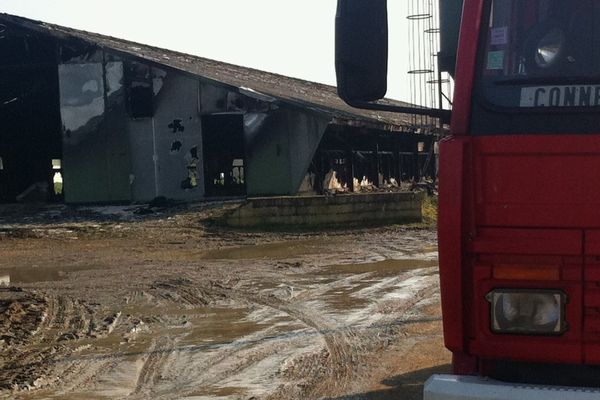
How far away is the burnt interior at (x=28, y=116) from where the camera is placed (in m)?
29.5

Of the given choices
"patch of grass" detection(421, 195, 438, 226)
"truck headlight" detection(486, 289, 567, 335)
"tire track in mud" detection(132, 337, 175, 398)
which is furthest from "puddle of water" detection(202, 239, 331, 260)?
"truck headlight" detection(486, 289, 567, 335)

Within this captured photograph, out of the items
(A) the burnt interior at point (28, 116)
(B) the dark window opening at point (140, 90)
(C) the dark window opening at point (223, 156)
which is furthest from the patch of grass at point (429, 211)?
(A) the burnt interior at point (28, 116)

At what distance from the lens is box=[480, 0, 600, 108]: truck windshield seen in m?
3.62

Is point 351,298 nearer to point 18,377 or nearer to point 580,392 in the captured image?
point 18,377

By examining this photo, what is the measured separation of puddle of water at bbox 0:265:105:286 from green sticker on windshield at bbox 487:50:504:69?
38.1ft

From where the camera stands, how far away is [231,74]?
33188 mm

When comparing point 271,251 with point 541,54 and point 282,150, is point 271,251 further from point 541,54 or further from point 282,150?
point 541,54

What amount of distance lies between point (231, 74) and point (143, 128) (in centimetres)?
642

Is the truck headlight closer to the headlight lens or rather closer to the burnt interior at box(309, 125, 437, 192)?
the headlight lens

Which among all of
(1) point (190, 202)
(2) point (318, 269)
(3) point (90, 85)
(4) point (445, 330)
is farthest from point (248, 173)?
(4) point (445, 330)

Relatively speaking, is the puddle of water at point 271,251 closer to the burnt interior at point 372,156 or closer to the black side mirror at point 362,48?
the burnt interior at point 372,156

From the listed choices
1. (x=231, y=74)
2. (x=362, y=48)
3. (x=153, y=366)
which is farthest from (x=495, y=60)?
(x=231, y=74)

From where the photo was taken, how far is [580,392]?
316 centimetres

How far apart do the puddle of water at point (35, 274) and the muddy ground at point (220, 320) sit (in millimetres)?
45
